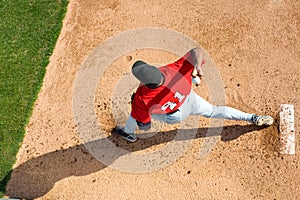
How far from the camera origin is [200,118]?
6.12 meters

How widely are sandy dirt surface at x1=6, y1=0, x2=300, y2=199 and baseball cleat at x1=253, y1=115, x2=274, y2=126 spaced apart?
0.48 feet

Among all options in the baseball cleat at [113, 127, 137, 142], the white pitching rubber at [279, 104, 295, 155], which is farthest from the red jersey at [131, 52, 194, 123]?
the white pitching rubber at [279, 104, 295, 155]

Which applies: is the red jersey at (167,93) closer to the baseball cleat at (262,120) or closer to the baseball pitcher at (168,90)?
the baseball pitcher at (168,90)

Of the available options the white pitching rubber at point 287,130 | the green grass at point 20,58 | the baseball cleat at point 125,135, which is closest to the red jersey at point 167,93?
the baseball cleat at point 125,135

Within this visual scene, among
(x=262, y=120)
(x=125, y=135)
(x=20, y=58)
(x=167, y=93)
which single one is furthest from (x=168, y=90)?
(x=20, y=58)

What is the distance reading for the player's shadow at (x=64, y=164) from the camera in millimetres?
5887

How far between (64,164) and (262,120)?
2927 millimetres

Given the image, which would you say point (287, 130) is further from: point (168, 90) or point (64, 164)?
point (64, 164)

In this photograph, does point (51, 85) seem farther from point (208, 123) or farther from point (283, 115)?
point (283, 115)

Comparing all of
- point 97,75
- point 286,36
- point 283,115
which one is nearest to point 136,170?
point 97,75

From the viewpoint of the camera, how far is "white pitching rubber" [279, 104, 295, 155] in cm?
586

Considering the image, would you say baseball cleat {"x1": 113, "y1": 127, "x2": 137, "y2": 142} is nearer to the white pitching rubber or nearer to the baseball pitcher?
the baseball pitcher

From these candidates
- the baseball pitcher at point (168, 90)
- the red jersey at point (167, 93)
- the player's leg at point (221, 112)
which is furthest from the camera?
the player's leg at point (221, 112)

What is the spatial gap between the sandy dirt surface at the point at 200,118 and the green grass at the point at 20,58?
0.47 ft
